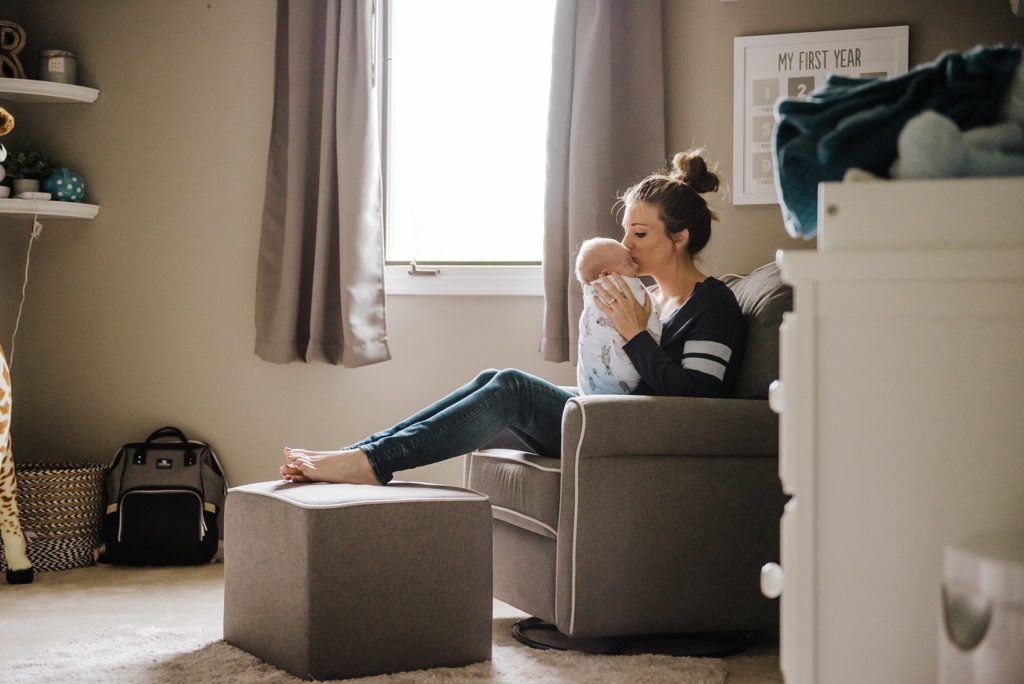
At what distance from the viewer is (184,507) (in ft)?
11.0

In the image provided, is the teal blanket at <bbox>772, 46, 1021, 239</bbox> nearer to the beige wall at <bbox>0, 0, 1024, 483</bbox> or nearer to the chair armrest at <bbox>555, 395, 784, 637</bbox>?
the chair armrest at <bbox>555, 395, 784, 637</bbox>

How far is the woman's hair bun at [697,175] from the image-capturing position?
2.67 meters

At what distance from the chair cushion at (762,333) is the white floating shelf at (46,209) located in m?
2.30

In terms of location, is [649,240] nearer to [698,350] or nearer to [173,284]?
[698,350]

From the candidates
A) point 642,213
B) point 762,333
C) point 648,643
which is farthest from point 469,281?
point 648,643

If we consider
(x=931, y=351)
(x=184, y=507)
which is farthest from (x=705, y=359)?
(x=184, y=507)

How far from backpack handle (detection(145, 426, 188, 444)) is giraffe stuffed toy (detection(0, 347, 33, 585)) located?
55 cm

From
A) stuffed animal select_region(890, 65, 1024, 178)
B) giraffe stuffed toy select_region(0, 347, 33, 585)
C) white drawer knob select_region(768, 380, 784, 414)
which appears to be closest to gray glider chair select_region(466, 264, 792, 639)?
white drawer knob select_region(768, 380, 784, 414)

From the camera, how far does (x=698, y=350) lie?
2416mm

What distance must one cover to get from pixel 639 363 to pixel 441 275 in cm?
125

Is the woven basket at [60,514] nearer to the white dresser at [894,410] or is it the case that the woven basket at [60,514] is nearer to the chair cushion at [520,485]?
the chair cushion at [520,485]

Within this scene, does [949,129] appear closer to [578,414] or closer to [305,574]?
[578,414]

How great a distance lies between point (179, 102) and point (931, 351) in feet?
10.2

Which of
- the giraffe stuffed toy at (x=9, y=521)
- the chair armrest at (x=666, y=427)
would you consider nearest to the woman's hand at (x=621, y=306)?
the chair armrest at (x=666, y=427)
